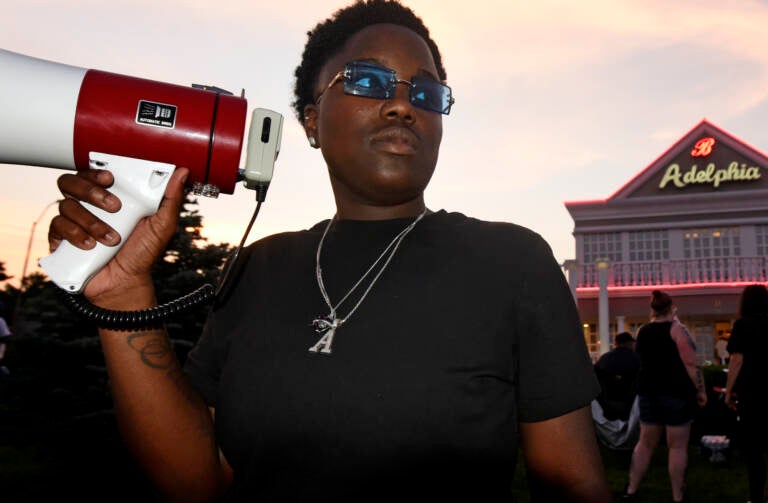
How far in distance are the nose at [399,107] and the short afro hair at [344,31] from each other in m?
0.39

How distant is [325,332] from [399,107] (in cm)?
69

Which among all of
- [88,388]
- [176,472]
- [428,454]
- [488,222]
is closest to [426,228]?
[488,222]

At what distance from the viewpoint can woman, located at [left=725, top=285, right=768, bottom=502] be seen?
5.53m

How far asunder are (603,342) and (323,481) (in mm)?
18621

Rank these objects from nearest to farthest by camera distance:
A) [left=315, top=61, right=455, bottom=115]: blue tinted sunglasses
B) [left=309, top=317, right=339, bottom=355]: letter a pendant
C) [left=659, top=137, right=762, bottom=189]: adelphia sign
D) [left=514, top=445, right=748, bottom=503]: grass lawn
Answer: [left=309, top=317, right=339, bottom=355]: letter a pendant < [left=315, top=61, right=455, bottom=115]: blue tinted sunglasses < [left=514, top=445, right=748, bottom=503]: grass lawn < [left=659, top=137, right=762, bottom=189]: adelphia sign

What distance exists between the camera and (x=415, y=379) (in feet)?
4.79

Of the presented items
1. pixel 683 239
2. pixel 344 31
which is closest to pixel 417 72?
pixel 344 31

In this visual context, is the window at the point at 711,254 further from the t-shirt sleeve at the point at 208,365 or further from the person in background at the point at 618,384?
the t-shirt sleeve at the point at 208,365

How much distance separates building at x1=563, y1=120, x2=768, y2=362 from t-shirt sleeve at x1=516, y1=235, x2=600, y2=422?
59.9ft

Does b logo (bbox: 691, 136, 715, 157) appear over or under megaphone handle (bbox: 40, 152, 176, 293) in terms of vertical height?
over

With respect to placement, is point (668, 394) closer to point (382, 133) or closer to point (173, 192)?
point (382, 133)

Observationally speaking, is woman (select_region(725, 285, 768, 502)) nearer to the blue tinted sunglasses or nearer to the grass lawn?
the grass lawn

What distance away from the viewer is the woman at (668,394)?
5.98m

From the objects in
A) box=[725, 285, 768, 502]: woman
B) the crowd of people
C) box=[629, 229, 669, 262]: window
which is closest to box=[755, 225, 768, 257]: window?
box=[629, 229, 669, 262]: window
